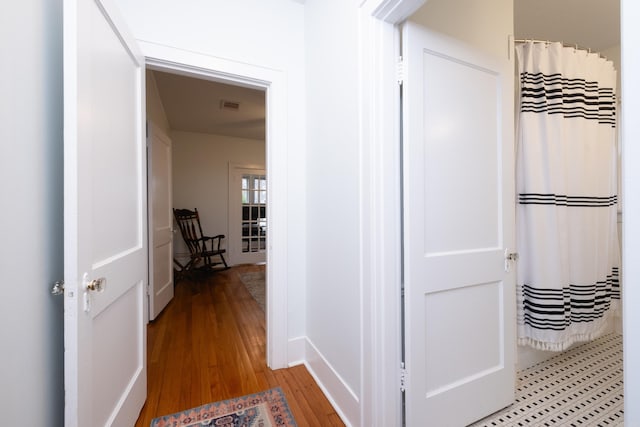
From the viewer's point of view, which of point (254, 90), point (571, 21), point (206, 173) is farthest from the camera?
point (206, 173)

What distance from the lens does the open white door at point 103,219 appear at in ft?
2.86

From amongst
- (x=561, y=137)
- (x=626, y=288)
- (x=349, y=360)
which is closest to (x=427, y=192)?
(x=626, y=288)

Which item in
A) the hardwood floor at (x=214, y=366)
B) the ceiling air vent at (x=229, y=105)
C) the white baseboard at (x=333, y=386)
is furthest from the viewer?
the ceiling air vent at (x=229, y=105)

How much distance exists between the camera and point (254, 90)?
311cm

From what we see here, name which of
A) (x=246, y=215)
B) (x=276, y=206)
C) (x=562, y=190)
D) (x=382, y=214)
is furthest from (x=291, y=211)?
(x=246, y=215)

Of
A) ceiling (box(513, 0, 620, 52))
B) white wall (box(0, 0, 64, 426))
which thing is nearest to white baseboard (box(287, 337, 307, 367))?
white wall (box(0, 0, 64, 426))

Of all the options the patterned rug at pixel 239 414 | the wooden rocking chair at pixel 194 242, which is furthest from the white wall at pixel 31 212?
the wooden rocking chair at pixel 194 242

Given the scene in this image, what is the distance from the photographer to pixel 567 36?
93.7 inches

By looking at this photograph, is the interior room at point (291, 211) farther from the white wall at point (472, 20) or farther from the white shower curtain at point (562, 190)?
the white shower curtain at point (562, 190)

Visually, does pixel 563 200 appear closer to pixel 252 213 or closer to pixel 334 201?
pixel 334 201

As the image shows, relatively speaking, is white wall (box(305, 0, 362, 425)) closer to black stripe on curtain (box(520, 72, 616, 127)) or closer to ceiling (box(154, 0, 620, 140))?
black stripe on curtain (box(520, 72, 616, 127))

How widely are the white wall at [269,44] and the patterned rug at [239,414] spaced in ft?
1.23

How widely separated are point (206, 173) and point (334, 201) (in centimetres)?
418

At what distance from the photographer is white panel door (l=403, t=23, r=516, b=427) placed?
45.3 inches
